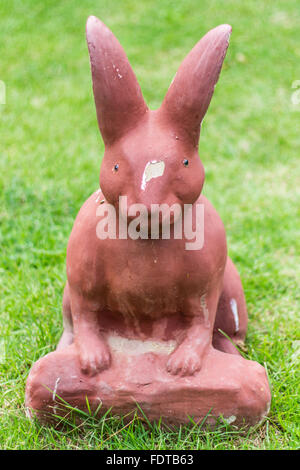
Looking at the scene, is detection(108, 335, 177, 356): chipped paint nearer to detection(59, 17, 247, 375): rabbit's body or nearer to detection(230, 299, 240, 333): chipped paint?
detection(59, 17, 247, 375): rabbit's body

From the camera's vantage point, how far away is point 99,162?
4.57m

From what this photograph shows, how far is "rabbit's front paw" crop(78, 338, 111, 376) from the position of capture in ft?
7.38

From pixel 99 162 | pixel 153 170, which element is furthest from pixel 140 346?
pixel 99 162

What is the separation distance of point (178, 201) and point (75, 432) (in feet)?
3.42

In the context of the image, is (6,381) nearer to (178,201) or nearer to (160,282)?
(160,282)

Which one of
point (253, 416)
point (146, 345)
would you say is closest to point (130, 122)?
point (146, 345)

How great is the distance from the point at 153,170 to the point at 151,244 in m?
0.31

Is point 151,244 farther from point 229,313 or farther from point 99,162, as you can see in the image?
point 99,162

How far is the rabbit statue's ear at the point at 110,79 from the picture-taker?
190 cm

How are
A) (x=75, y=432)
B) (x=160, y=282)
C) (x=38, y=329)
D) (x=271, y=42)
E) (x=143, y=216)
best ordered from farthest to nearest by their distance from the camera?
(x=271, y=42) < (x=38, y=329) < (x=75, y=432) < (x=160, y=282) < (x=143, y=216)

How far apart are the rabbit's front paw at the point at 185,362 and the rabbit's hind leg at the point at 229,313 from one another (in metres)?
0.32

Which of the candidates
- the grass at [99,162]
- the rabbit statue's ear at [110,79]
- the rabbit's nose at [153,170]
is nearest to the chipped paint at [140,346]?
the grass at [99,162]

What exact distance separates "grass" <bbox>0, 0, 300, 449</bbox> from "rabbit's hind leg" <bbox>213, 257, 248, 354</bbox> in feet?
0.75

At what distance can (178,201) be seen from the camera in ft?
6.48
